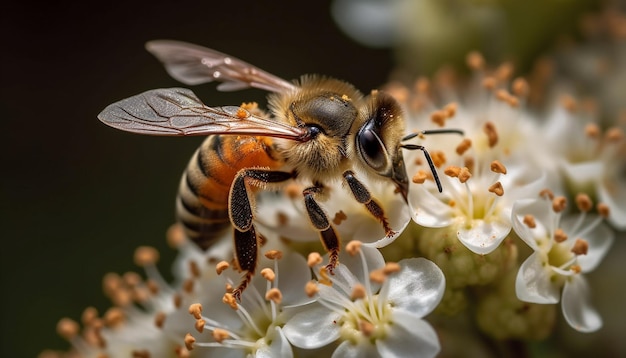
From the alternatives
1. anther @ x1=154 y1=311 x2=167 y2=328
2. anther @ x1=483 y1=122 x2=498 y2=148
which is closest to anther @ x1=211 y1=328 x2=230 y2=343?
anther @ x1=154 y1=311 x2=167 y2=328

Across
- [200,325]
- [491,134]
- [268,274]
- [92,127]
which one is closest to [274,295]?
[268,274]

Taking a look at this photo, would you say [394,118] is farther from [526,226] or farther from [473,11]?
[473,11]

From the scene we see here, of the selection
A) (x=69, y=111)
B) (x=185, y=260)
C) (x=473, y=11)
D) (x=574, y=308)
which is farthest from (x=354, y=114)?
(x=69, y=111)

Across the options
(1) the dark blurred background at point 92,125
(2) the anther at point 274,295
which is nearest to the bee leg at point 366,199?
(2) the anther at point 274,295

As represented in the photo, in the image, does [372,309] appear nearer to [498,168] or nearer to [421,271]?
[421,271]

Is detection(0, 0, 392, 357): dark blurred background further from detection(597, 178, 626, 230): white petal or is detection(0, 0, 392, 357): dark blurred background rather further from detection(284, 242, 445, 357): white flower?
detection(284, 242, 445, 357): white flower

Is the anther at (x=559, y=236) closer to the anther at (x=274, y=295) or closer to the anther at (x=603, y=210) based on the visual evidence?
the anther at (x=603, y=210)
